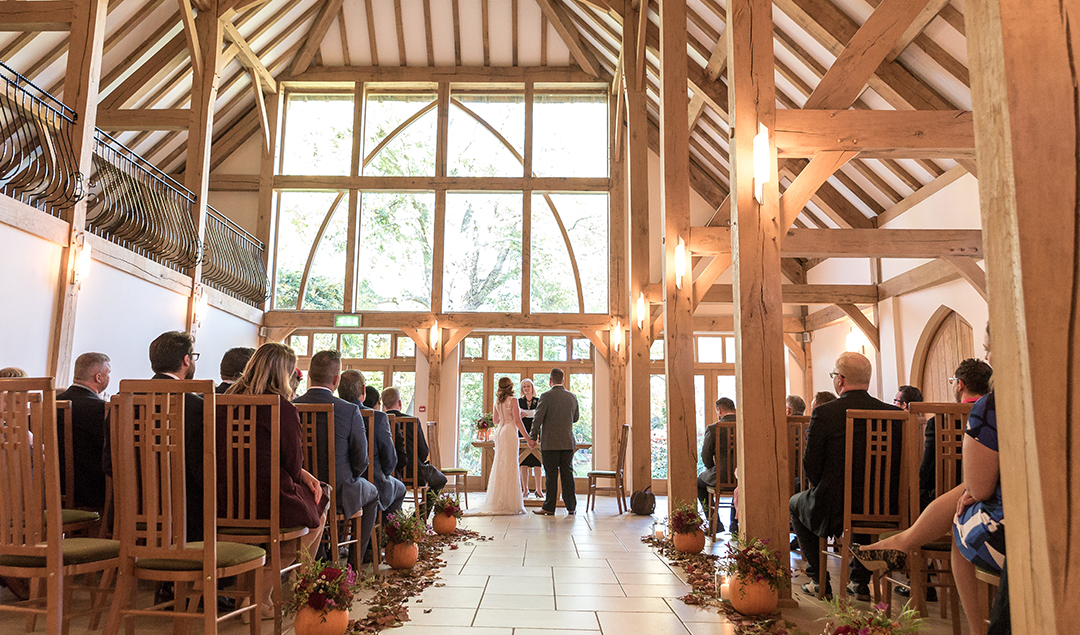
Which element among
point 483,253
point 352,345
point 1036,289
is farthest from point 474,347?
point 1036,289

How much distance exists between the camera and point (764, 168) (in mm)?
3707

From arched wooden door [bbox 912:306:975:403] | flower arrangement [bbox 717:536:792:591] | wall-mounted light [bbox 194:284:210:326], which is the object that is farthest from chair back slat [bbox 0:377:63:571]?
arched wooden door [bbox 912:306:975:403]

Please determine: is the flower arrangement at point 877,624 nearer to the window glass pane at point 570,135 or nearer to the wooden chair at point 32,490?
the wooden chair at point 32,490

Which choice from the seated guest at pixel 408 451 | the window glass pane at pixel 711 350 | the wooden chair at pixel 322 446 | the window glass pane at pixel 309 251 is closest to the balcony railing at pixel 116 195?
the window glass pane at pixel 309 251

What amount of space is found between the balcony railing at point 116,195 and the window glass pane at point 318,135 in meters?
1.71

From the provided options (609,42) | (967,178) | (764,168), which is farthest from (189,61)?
(967,178)

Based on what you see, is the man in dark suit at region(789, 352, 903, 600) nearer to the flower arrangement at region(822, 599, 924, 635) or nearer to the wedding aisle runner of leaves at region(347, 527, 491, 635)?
the flower arrangement at region(822, 599, 924, 635)

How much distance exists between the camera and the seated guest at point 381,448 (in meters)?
4.55

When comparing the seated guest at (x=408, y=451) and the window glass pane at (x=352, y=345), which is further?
the window glass pane at (x=352, y=345)

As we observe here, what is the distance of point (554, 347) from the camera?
11.9 m

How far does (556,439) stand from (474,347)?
4.32 m

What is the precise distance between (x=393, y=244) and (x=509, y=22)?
4171 mm

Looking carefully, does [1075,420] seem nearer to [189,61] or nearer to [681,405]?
[681,405]

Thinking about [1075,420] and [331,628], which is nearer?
[1075,420]
